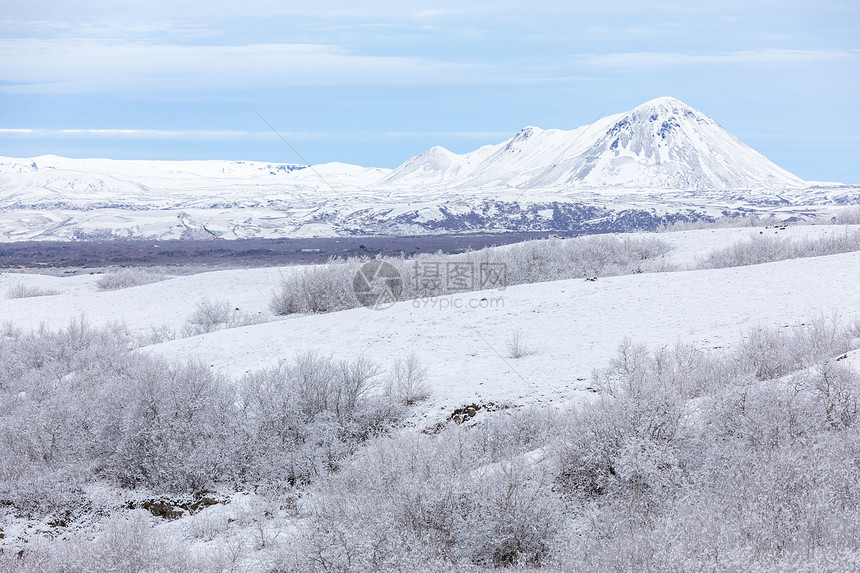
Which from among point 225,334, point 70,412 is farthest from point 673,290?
point 70,412

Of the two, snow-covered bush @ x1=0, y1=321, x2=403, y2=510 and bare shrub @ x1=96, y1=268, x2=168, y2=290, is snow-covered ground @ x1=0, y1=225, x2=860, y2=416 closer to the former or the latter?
snow-covered bush @ x1=0, y1=321, x2=403, y2=510

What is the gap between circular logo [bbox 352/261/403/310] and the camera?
19.8 metres

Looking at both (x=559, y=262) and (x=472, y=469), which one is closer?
(x=472, y=469)

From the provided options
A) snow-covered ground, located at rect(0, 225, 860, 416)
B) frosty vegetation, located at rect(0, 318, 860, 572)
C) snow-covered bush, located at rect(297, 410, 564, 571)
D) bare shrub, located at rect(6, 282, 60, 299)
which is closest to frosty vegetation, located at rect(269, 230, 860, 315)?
snow-covered ground, located at rect(0, 225, 860, 416)

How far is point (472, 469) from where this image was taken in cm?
626

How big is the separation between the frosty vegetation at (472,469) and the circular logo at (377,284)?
9.92 m

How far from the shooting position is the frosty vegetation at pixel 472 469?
4.55 m

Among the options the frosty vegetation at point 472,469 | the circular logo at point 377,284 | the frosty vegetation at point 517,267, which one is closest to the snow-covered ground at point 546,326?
the frosty vegetation at point 472,469

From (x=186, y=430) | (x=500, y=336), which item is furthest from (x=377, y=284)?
(x=186, y=430)

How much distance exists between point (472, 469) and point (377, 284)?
1457 cm

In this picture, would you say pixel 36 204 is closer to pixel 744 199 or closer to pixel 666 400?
pixel 744 199

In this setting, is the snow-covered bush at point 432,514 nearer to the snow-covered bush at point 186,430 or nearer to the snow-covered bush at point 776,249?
the snow-covered bush at point 186,430

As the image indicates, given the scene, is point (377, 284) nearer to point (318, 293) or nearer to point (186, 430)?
point (318, 293)

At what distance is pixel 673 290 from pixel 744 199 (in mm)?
172076
